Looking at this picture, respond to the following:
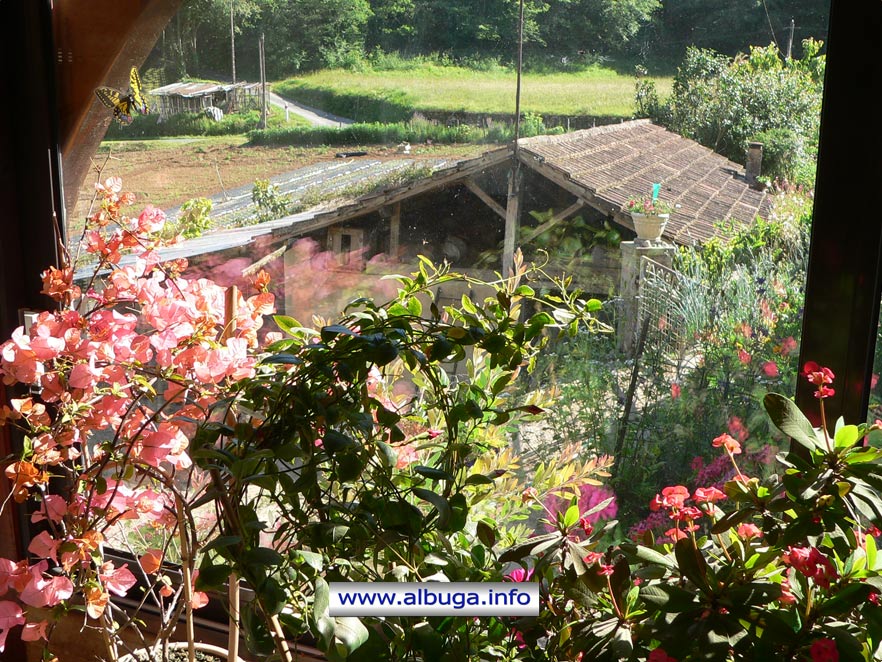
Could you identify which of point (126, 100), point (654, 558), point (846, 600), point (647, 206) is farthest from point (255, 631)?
point (126, 100)

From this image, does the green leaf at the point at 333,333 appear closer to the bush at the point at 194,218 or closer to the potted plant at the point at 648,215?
the potted plant at the point at 648,215

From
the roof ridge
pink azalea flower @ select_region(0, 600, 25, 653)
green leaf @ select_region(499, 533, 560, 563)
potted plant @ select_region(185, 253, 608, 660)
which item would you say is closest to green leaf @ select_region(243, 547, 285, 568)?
potted plant @ select_region(185, 253, 608, 660)

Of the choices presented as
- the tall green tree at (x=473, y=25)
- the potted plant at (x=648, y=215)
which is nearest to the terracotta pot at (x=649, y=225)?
the potted plant at (x=648, y=215)

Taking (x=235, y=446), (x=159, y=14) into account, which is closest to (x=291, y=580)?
(x=235, y=446)

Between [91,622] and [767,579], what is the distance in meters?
1.79

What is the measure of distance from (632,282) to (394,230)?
55cm

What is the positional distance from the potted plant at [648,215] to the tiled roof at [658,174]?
0.04 ft

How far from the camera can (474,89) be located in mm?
1776

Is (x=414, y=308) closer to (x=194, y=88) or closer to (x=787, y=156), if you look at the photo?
(x=787, y=156)

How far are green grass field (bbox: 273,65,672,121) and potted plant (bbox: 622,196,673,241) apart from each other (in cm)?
18

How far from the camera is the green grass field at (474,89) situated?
5.45ft

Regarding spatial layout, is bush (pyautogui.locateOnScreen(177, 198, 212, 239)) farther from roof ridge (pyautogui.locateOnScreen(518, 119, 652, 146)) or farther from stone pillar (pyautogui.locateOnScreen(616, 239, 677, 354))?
stone pillar (pyautogui.locateOnScreen(616, 239, 677, 354))

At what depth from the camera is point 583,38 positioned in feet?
5.50

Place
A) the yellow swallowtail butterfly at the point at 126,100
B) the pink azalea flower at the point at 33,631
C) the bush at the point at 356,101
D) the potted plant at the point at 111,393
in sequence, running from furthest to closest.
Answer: the yellow swallowtail butterfly at the point at 126,100
the bush at the point at 356,101
the pink azalea flower at the point at 33,631
the potted plant at the point at 111,393
